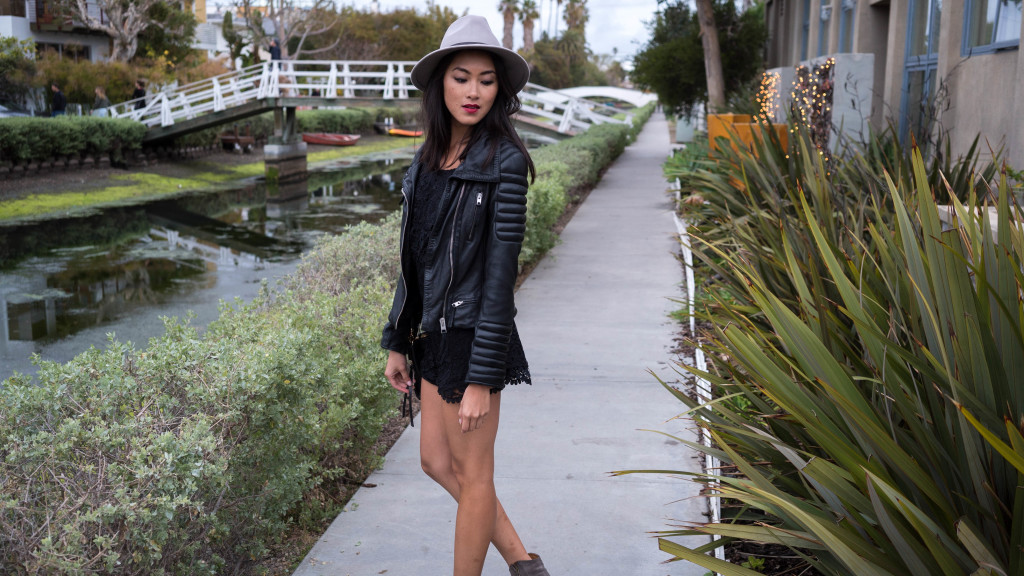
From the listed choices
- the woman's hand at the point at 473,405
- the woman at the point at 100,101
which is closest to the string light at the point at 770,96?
the woman's hand at the point at 473,405

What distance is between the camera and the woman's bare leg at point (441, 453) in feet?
9.27

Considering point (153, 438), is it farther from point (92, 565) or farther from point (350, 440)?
point (350, 440)

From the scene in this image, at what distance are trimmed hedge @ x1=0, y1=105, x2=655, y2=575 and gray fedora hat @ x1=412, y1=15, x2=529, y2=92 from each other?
3.67 ft

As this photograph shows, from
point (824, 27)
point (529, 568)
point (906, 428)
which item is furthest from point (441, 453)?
point (824, 27)

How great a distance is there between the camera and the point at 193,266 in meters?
13.4

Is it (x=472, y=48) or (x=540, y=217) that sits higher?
(x=472, y=48)

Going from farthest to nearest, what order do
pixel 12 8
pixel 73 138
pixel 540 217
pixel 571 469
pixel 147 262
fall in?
pixel 12 8, pixel 73 138, pixel 147 262, pixel 540 217, pixel 571 469

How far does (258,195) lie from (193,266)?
34.5 feet

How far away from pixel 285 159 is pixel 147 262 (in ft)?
45.7

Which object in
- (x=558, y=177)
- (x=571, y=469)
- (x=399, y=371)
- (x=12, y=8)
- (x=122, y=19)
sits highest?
(x=12, y=8)

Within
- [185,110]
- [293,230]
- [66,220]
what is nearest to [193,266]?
[293,230]

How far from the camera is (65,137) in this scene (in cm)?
2283

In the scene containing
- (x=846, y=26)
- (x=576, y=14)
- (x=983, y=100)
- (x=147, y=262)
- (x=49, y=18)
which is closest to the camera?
(x=983, y=100)

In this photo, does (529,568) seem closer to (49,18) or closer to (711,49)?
(711,49)
